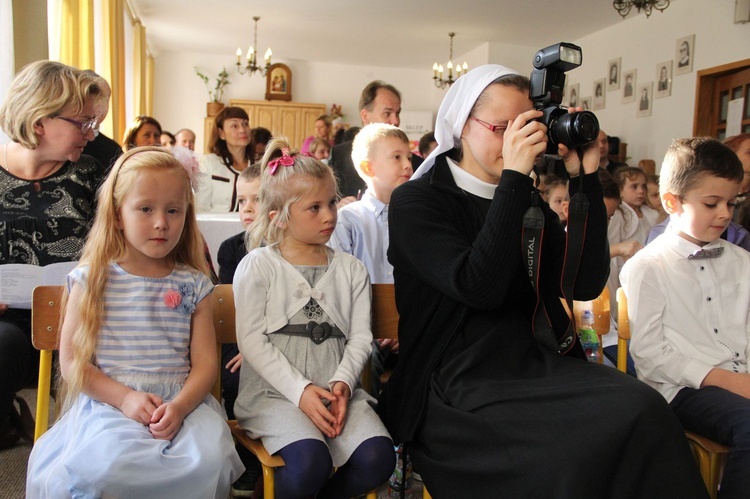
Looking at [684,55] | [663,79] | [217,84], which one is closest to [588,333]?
[684,55]

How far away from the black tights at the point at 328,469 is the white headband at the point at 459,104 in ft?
2.35

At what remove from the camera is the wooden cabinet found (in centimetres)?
1038

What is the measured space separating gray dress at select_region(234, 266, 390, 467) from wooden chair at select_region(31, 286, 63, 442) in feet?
1.48

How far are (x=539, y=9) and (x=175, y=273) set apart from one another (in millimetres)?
6855

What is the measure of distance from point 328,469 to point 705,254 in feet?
4.19

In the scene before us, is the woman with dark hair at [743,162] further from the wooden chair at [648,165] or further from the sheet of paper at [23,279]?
the wooden chair at [648,165]

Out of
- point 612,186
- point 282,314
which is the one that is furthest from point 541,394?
point 612,186

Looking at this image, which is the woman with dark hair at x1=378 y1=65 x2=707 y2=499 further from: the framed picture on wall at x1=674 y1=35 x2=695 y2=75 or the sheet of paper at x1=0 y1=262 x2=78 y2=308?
the framed picture on wall at x1=674 y1=35 x2=695 y2=75

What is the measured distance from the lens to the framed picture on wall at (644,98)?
7.20 meters

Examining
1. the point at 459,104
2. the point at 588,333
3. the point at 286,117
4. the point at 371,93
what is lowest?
the point at 588,333

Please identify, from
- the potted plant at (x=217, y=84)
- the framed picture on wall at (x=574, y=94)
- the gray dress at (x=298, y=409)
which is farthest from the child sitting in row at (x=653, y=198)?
the potted plant at (x=217, y=84)

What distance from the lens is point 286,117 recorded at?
10.5 m

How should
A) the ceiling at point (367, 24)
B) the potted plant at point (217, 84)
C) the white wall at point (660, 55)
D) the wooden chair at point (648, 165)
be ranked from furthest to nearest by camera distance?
1. the potted plant at point (217, 84)
2. the ceiling at point (367, 24)
3. the wooden chair at point (648, 165)
4. the white wall at point (660, 55)

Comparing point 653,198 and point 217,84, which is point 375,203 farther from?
point 217,84
